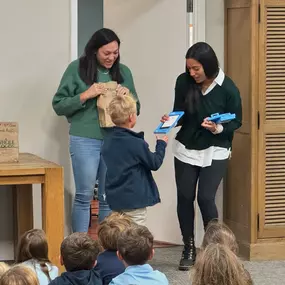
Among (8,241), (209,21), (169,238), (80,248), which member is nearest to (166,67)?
(209,21)

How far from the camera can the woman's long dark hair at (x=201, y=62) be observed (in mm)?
3936

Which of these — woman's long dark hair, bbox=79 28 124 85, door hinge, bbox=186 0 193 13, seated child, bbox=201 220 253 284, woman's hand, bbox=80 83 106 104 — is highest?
door hinge, bbox=186 0 193 13

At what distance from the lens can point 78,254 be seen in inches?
98.7

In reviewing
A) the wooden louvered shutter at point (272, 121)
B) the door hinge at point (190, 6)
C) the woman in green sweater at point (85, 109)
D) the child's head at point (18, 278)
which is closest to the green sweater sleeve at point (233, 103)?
the wooden louvered shutter at point (272, 121)

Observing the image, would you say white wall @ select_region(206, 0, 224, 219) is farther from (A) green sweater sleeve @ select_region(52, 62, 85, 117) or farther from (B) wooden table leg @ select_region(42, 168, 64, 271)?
(B) wooden table leg @ select_region(42, 168, 64, 271)

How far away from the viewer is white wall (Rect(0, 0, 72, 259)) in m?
4.29

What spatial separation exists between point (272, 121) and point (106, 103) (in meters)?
1.13

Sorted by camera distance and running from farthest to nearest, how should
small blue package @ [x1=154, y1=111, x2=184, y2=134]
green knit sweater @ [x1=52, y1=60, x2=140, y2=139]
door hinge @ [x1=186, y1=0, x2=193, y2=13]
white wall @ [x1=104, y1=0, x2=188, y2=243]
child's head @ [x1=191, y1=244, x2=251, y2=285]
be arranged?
white wall @ [x1=104, y1=0, x2=188, y2=243] → door hinge @ [x1=186, y1=0, x2=193, y2=13] → green knit sweater @ [x1=52, y1=60, x2=140, y2=139] → small blue package @ [x1=154, y1=111, x2=184, y2=134] → child's head @ [x1=191, y1=244, x2=251, y2=285]

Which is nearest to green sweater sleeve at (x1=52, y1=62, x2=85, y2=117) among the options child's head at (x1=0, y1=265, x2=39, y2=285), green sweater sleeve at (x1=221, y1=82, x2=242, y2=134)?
green sweater sleeve at (x1=221, y1=82, x2=242, y2=134)

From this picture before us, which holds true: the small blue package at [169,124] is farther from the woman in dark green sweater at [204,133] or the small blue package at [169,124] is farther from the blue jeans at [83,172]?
the blue jeans at [83,172]

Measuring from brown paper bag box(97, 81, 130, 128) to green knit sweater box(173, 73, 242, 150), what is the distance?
0.45 m

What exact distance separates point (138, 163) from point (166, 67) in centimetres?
143

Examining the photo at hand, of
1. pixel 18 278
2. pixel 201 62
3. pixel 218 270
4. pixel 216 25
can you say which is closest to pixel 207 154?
pixel 201 62

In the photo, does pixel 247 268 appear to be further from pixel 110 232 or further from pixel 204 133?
pixel 110 232
